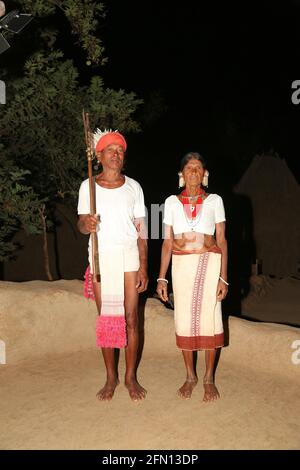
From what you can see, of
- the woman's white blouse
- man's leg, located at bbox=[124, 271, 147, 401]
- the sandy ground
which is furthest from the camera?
man's leg, located at bbox=[124, 271, 147, 401]

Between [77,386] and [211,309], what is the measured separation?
129 cm

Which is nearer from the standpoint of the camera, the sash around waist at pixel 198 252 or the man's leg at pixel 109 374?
the sash around waist at pixel 198 252

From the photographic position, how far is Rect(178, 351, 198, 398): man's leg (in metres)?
4.05

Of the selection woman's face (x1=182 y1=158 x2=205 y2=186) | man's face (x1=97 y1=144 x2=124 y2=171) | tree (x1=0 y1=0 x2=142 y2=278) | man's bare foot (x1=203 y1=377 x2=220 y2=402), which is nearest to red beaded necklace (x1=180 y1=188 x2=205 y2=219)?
woman's face (x1=182 y1=158 x2=205 y2=186)

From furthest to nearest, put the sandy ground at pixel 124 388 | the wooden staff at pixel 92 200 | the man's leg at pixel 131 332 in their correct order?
the man's leg at pixel 131 332
the wooden staff at pixel 92 200
the sandy ground at pixel 124 388

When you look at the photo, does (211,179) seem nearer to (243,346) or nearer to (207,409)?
(243,346)

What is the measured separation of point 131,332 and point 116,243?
27.7 inches

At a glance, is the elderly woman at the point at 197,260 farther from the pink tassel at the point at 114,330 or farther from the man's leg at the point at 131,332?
the pink tassel at the point at 114,330

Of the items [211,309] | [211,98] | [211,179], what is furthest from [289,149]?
[211,309]

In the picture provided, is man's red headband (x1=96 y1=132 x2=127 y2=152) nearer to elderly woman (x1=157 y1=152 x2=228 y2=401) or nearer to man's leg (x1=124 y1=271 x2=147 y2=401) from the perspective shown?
elderly woman (x1=157 y1=152 x2=228 y2=401)

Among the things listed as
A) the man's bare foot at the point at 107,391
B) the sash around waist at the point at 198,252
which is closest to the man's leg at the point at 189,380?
the man's bare foot at the point at 107,391

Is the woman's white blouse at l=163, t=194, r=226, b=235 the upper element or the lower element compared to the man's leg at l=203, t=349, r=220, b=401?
upper

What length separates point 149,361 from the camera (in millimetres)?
4898

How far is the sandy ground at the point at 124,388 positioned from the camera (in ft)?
11.5
